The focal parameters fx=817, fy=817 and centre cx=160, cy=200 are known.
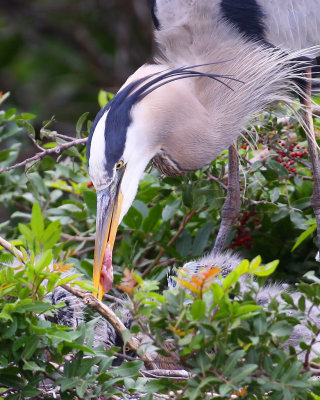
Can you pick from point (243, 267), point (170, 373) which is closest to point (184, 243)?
point (170, 373)

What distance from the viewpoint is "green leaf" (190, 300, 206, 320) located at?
156cm

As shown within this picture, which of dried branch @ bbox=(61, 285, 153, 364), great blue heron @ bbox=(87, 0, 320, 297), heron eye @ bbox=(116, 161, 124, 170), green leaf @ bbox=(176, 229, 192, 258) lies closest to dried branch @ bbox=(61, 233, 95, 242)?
green leaf @ bbox=(176, 229, 192, 258)

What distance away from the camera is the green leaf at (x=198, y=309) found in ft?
5.13

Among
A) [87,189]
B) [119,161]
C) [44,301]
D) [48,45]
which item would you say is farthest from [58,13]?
[44,301]

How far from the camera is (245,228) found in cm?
293

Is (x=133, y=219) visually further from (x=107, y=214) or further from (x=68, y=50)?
(x=68, y=50)

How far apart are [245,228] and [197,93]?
22.4 inches

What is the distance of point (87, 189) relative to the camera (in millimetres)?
2941

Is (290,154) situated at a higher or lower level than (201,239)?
higher

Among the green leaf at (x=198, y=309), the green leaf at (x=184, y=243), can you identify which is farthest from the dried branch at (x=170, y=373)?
the green leaf at (x=184, y=243)

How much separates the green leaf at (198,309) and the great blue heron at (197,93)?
0.76 meters

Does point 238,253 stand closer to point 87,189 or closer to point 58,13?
point 87,189

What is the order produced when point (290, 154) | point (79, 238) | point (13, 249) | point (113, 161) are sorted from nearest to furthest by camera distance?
point (13, 249) → point (113, 161) → point (290, 154) → point (79, 238)

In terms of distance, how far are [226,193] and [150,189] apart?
27cm
